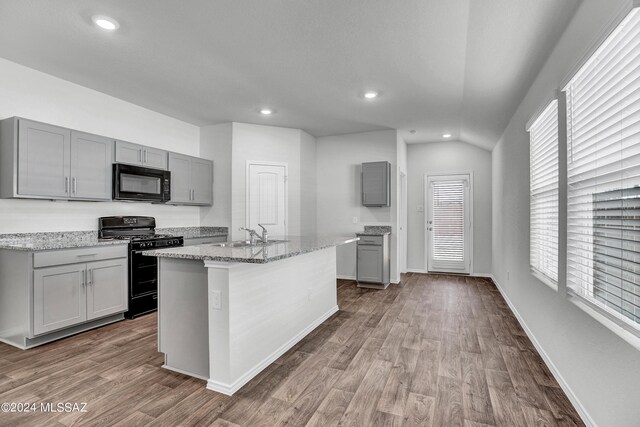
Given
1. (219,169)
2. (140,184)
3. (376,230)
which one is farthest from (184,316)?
(376,230)

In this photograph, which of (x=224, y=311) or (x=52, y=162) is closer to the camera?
(x=224, y=311)

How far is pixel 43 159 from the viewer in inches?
125

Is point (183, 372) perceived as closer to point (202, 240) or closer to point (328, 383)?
point (328, 383)

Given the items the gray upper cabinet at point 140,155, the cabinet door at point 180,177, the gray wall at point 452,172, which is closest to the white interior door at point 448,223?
the gray wall at point 452,172

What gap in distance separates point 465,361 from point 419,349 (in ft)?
1.26

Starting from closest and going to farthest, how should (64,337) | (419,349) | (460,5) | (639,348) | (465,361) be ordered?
(639,348) < (460,5) < (465,361) < (419,349) < (64,337)

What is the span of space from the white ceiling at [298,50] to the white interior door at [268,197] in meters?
1.22

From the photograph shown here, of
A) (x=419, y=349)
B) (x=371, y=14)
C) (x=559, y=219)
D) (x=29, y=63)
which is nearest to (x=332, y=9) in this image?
(x=371, y=14)

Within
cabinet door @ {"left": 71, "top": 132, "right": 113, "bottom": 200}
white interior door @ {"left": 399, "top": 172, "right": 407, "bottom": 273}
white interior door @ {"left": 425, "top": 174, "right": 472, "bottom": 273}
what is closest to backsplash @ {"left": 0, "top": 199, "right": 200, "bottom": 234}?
cabinet door @ {"left": 71, "top": 132, "right": 113, "bottom": 200}

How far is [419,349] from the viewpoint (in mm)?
2859

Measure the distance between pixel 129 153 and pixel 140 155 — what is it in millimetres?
145

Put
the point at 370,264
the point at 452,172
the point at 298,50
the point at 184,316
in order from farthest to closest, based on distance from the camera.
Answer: the point at 452,172 < the point at 370,264 < the point at 298,50 < the point at 184,316

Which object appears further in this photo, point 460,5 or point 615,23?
point 460,5

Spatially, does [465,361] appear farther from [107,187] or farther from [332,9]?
[107,187]
